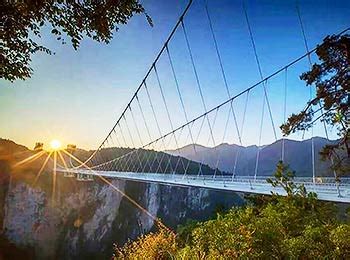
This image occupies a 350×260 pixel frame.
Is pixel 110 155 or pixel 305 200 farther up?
pixel 110 155

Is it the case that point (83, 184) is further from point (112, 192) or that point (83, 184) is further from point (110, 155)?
point (110, 155)

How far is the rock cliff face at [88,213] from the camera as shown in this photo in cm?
3619

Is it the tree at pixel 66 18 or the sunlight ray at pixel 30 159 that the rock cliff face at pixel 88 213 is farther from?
the tree at pixel 66 18

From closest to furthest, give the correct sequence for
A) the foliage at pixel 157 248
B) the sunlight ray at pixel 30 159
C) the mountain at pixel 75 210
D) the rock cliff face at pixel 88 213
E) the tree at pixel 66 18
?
1. the tree at pixel 66 18
2. the foliage at pixel 157 248
3. the mountain at pixel 75 210
4. the rock cliff face at pixel 88 213
5. the sunlight ray at pixel 30 159

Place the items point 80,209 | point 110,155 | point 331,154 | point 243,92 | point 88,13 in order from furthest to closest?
point 110,155, point 80,209, point 243,92, point 331,154, point 88,13

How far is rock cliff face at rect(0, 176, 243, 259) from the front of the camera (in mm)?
36188

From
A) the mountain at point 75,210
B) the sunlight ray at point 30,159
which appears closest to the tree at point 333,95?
the mountain at point 75,210

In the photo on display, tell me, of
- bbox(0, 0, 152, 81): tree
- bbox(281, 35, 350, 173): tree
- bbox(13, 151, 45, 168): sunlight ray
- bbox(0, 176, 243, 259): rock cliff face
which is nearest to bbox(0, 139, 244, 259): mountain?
bbox(0, 176, 243, 259): rock cliff face

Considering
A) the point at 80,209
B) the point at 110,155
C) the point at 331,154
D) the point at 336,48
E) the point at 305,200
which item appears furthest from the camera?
the point at 110,155

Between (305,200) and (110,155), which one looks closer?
(305,200)

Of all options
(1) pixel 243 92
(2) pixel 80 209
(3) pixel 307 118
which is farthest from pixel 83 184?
(3) pixel 307 118

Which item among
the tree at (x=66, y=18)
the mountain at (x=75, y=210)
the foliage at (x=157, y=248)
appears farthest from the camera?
the mountain at (x=75, y=210)

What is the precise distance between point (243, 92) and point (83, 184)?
1272 inches

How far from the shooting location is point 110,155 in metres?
63.5
